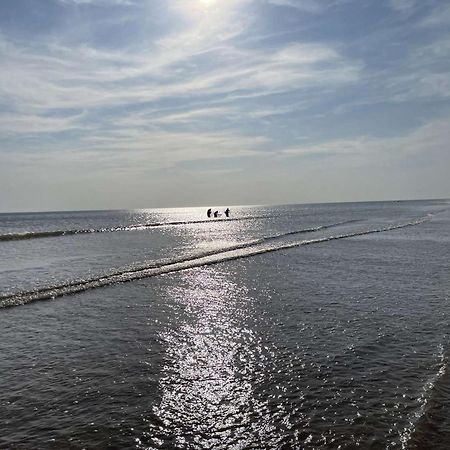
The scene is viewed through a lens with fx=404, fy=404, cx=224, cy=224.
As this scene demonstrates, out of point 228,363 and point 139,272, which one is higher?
point 139,272

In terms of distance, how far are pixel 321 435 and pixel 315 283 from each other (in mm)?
14235

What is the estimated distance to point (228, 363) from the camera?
1034 centimetres

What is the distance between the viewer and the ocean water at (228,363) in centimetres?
719

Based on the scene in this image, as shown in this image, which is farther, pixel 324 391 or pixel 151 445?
pixel 324 391

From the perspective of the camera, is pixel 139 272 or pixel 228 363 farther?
pixel 139 272

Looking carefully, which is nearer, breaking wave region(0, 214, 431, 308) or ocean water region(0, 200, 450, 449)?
ocean water region(0, 200, 450, 449)

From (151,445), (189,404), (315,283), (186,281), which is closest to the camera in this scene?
(151,445)

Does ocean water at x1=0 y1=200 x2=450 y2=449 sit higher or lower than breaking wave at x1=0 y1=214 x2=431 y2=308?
lower

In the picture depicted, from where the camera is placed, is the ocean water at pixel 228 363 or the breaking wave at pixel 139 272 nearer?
the ocean water at pixel 228 363

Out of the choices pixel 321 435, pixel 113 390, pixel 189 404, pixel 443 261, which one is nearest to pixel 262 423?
pixel 321 435

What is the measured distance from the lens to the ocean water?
7188mm

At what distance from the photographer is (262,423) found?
7395 mm

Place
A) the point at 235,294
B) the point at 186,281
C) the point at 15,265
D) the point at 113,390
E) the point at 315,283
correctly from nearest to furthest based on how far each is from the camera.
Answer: the point at 113,390
the point at 235,294
the point at 315,283
the point at 186,281
the point at 15,265

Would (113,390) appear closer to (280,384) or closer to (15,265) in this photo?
(280,384)
